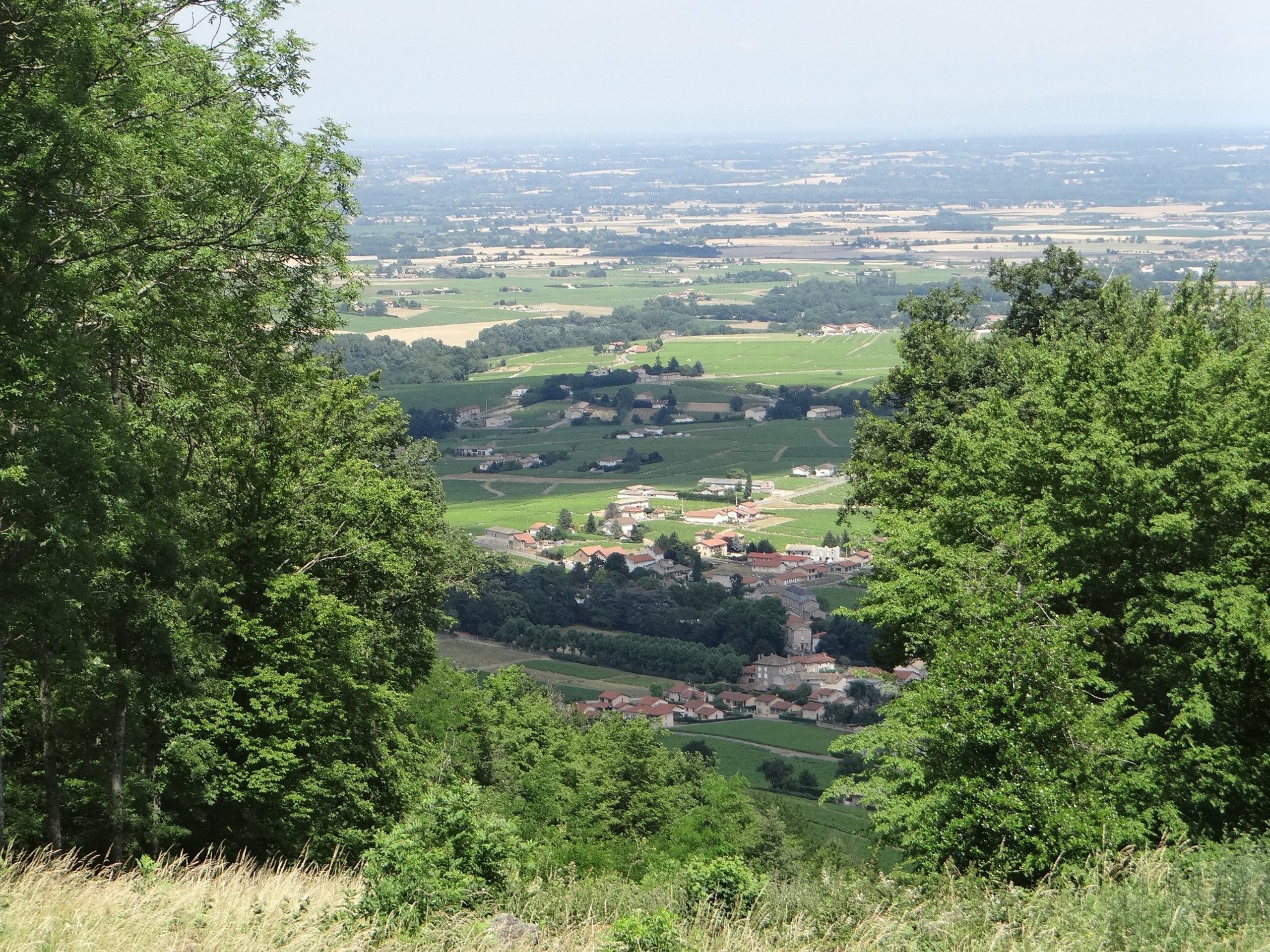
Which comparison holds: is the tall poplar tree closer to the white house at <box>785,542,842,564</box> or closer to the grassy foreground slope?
the grassy foreground slope

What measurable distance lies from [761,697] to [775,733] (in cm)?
705

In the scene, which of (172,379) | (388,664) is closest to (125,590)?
(172,379)

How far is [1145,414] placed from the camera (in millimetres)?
18047

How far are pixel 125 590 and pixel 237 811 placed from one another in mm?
4591

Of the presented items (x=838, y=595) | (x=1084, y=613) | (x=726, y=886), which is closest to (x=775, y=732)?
(x=838, y=595)

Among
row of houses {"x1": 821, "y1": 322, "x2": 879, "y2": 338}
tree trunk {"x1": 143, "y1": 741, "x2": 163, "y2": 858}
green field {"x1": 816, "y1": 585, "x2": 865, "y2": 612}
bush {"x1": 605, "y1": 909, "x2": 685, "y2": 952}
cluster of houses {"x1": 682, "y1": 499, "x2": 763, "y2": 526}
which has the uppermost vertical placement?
bush {"x1": 605, "y1": 909, "x2": 685, "y2": 952}

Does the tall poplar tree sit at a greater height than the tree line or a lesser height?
greater

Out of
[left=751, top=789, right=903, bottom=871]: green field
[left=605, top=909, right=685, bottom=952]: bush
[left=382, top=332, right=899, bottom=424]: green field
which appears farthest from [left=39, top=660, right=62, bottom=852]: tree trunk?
[left=382, top=332, right=899, bottom=424]: green field

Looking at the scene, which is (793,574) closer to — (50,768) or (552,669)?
(552,669)

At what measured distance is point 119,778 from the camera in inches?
571

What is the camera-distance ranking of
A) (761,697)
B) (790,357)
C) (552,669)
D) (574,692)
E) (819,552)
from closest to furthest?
(574,692) < (761,697) < (552,669) < (819,552) < (790,357)

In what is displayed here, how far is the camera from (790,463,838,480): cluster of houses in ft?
379

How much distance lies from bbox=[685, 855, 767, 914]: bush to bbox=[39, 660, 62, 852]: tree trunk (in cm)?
755

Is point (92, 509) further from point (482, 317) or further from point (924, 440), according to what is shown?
point (482, 317)
